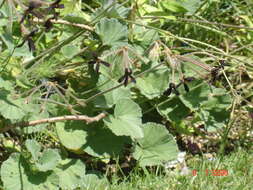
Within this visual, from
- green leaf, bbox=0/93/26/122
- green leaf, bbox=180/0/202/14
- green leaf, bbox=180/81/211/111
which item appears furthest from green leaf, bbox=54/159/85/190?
green leaf, bbox=180/0/202/14

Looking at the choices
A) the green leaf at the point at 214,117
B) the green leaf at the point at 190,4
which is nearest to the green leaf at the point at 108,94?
the green leaf at the point at 214,117

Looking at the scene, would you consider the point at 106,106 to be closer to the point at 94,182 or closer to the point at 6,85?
the point at 94,182

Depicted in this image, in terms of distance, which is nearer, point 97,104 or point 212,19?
point 97,104

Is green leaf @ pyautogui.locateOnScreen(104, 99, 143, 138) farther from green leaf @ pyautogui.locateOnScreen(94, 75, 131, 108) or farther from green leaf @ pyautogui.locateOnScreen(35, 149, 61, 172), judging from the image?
green leaf @ pyautogui.locateOnScreen(35, 149, 61, 172)

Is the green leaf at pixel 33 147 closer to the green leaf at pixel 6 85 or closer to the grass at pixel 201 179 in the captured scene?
the green leaf at pixel 6 85

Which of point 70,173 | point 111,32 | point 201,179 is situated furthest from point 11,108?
point 201,179

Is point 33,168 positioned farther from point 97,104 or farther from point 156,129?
point 156,129

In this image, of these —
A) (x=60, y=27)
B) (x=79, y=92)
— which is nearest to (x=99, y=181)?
(x=79, y=92)
